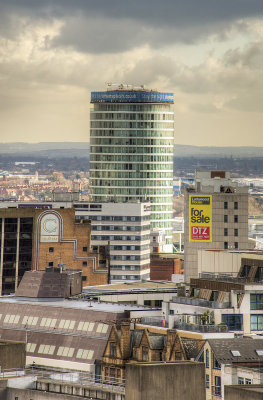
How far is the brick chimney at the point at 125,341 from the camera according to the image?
478ft

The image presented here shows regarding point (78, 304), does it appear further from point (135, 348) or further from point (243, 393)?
point (243, 393)

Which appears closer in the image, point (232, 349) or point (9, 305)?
point (232, 349)

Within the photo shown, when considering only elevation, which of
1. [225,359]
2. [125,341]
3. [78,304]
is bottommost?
[225,359]

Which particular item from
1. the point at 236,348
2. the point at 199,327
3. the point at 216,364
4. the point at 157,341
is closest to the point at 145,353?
the point at 157,341

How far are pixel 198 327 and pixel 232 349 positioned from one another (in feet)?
44.3

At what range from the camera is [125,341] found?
5778 inches

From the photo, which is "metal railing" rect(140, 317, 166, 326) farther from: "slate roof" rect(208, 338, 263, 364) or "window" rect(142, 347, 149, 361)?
"slate roof" rect(208, 338, 263, 364)

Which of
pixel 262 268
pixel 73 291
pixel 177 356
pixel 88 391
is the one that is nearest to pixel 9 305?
pixel 73 291

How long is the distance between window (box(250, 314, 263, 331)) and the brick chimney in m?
15.4

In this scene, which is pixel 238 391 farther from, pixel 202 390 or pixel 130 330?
pixel 130 330

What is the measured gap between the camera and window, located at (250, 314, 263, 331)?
155 m

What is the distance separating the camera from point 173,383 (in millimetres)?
105062

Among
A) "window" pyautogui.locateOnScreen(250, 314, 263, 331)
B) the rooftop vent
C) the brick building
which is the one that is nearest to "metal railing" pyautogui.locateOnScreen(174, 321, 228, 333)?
the brick building

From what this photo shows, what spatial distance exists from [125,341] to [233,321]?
45.0ft
